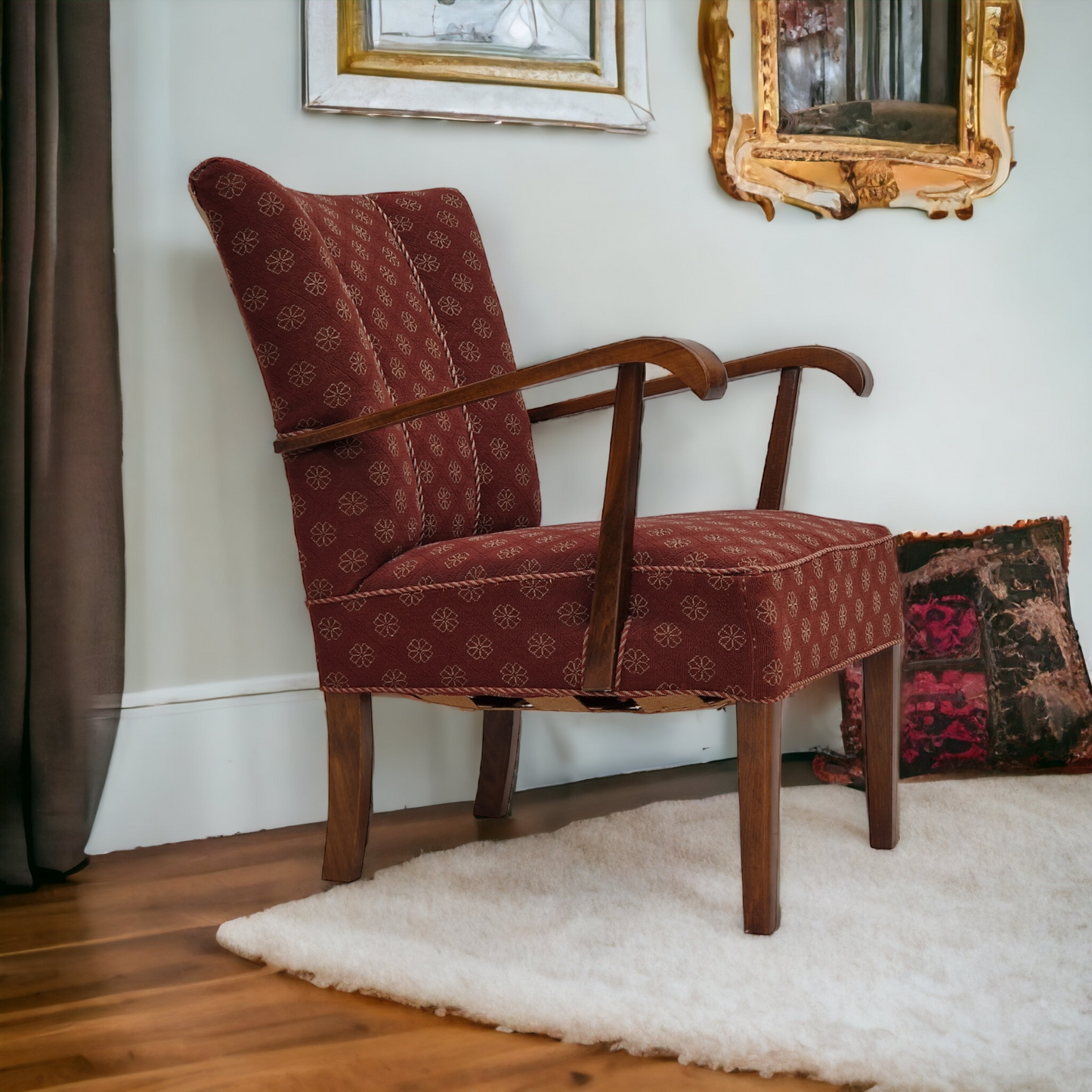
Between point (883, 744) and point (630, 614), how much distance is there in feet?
1.95

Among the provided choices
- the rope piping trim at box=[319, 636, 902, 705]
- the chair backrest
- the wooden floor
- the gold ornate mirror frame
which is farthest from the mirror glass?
the wooden floor

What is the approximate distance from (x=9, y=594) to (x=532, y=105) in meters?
1.28

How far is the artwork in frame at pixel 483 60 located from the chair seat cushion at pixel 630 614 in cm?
94

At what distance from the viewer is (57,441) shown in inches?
62.2

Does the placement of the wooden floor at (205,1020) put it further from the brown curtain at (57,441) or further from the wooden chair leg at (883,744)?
the wooden chair leg at (883,744)

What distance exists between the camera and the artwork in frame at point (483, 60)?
5.99ft

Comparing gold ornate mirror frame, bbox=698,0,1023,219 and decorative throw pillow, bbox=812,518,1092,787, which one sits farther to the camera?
gold ornate mirror frame, bbox=698,0,1023,219

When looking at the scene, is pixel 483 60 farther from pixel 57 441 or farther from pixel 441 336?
pixel 57 441

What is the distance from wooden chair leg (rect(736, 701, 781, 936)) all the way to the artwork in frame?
4.27 ft

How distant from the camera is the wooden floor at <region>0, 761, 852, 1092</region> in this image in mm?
969

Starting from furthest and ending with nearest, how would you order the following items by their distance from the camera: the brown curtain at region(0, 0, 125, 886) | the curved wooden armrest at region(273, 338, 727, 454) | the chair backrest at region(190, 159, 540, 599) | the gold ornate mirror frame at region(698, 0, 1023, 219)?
the gold ornate mirror frame at region(698, 0, 1023, 219) < the brown curtain at region(0, 0, 125, 886) < the chair backrest at region(190, 159, 540, 599) < the curved wooden armrest at region(273, 338, 727, 454)

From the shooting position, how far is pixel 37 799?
5.05 feet

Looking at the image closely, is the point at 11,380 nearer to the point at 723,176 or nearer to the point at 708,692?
the point at 708,692

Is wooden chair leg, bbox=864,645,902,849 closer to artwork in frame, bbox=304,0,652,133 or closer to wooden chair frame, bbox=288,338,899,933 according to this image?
wooden chair frame, bbox=288,338,899,933
